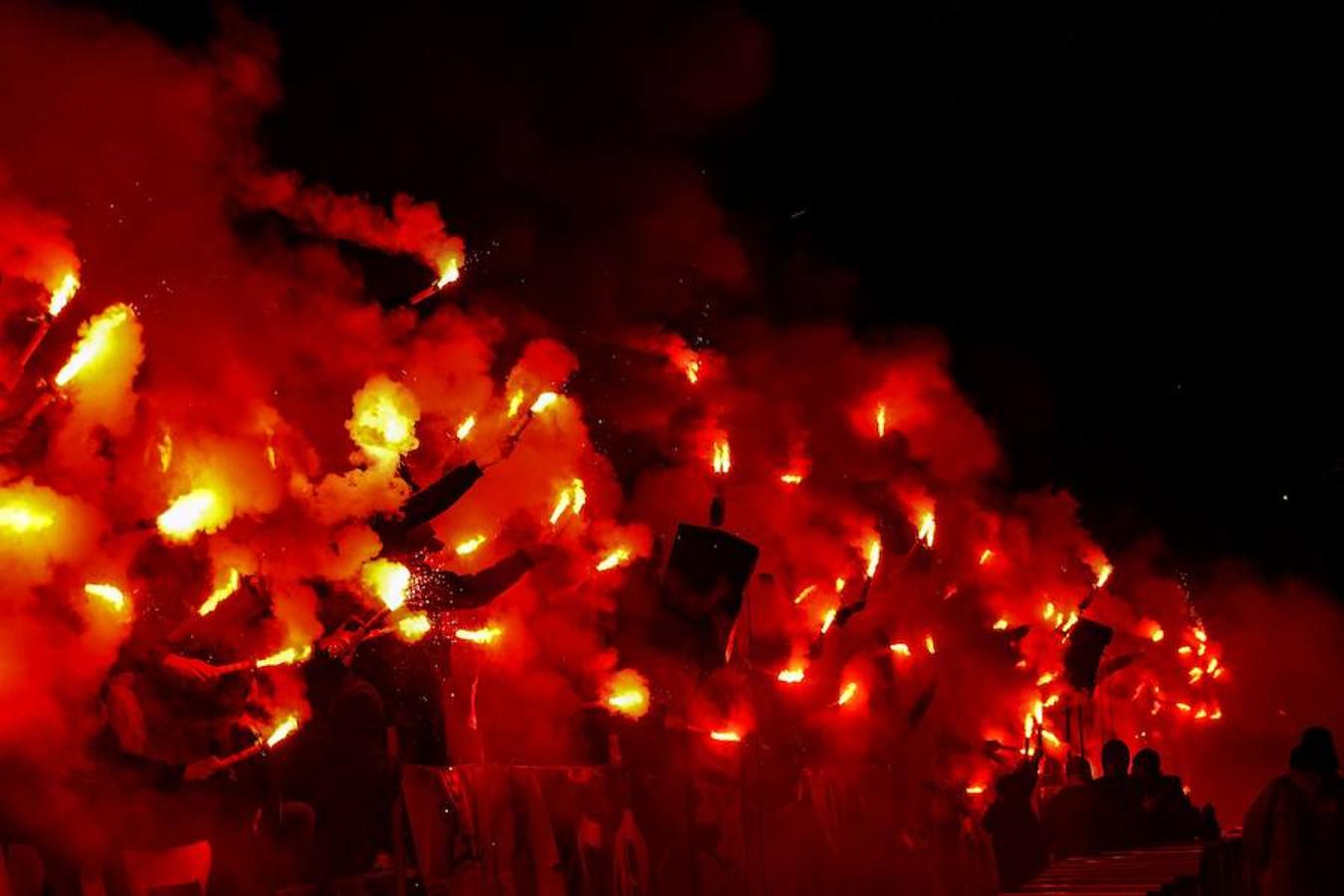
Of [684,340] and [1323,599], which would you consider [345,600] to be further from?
[1323,599]

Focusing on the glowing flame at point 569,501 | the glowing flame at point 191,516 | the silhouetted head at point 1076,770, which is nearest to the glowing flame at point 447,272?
the glowing flame at point 569,501

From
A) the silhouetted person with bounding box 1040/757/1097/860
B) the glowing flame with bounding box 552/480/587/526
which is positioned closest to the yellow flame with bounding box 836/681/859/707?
the silhouetted person with bounding box 1040/757/1097/860

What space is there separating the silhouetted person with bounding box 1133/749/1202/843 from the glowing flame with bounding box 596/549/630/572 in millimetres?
5286

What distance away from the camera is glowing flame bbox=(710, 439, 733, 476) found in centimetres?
1386

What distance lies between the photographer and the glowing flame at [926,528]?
1723 cm

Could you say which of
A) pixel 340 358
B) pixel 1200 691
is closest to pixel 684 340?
pixel 340 358

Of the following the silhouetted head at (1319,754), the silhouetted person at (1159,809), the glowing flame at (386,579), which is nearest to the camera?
the silhouetted head at (1319,754)

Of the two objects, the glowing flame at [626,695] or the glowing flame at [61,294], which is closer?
the glowing flame at [61,294]

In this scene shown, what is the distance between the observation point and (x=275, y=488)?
865 centimetres

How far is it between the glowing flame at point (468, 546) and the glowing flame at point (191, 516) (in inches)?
98.5

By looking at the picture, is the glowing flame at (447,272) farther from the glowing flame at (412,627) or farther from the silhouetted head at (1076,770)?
the silhouetted head at (1076,770)

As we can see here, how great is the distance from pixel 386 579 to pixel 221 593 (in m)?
1.05

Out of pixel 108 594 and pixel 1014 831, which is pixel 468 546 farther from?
pixel 1014 831

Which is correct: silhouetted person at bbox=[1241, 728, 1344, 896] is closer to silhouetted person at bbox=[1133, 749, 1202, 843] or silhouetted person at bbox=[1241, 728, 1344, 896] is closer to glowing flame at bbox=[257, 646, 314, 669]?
glowing flame at bbox=[257, 646, 314, 669]
